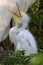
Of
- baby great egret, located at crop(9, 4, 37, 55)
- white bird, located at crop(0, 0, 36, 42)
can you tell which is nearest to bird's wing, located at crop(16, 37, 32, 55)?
baby great egret, located at crop(9, 4, 37, 55)

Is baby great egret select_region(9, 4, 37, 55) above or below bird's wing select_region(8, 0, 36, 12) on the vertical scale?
below

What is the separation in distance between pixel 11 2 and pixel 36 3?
62 cm

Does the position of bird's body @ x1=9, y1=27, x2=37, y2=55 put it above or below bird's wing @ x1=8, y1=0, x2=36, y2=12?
below

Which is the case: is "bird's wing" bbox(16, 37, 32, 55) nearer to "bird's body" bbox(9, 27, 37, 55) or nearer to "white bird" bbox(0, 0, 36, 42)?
"bird's body" bbox(9, 27, 37, 55)

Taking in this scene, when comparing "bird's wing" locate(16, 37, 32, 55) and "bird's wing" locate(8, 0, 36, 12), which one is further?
"bird's wing" locate(8, 0, 36, 12)

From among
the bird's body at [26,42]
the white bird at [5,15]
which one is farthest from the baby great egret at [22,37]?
the white bird at [5,15]

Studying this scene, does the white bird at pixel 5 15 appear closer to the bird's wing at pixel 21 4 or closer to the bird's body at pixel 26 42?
the bird's wing at pixel 21 4

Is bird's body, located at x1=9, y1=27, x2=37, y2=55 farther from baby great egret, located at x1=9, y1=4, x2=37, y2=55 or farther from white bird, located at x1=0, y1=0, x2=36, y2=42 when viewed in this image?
white bird, located at x1=0, y1=0, x2=36, y2=42

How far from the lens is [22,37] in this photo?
207cm

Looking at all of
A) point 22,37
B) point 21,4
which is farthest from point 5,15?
point 22,37

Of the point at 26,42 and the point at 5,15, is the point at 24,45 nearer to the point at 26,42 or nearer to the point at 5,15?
the point at 26,42

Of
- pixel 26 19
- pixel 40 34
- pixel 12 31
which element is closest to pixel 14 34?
pixel 12 31

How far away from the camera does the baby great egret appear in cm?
202

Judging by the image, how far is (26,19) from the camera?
227 cm
